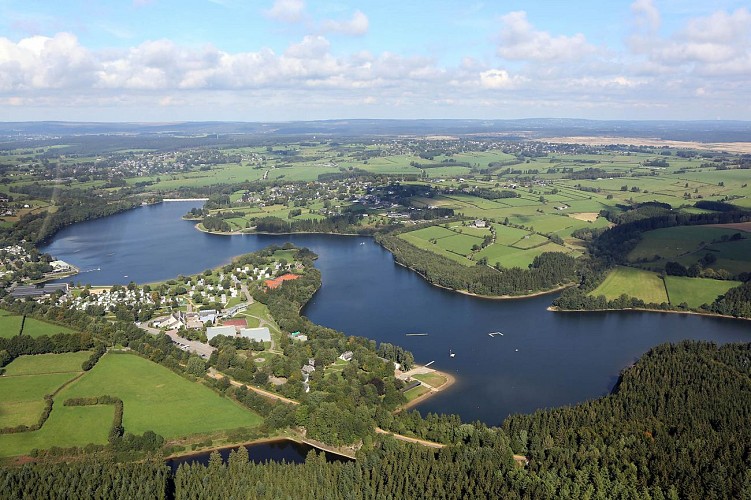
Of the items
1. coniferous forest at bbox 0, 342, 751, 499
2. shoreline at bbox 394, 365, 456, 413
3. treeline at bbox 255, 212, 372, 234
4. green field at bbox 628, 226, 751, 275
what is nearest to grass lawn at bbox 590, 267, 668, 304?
green field at bbox 628, 226, 751, 275

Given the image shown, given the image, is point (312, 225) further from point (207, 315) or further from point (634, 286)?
point (634, 286)

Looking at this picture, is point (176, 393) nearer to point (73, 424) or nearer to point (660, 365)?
point (73, 424)

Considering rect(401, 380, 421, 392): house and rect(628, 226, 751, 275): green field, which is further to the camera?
rect(628, 226, 751, 275): green field

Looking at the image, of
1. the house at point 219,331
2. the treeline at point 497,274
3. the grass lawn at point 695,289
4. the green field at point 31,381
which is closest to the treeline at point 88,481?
the green field at point 31,381

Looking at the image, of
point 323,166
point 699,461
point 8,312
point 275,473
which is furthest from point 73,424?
point 323,166

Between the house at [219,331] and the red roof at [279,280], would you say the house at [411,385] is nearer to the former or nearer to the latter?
the house at [219,331]

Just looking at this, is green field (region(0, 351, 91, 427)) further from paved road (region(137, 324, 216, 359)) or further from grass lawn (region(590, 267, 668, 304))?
grass lawn (region(590, 267, 668, 304))
